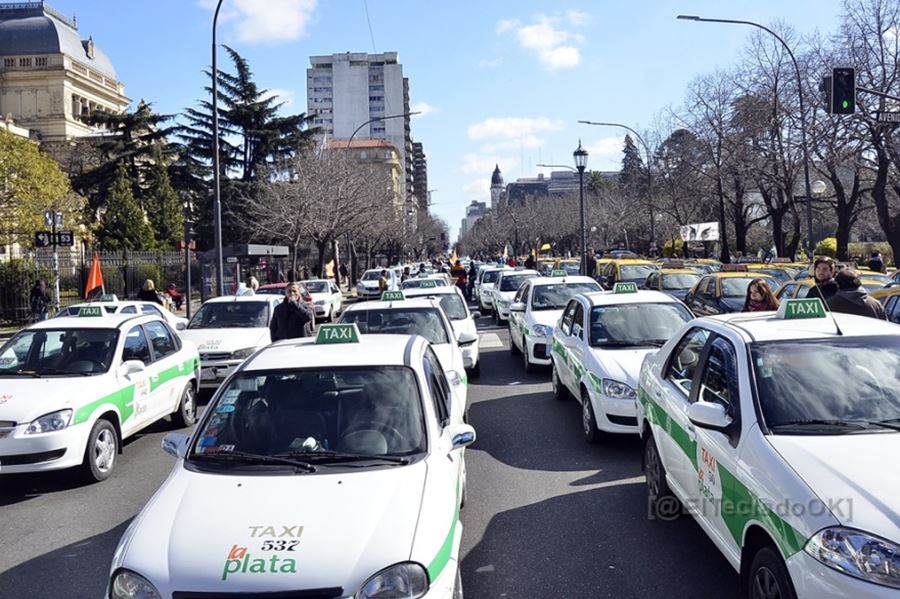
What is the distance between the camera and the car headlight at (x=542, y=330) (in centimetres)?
1269

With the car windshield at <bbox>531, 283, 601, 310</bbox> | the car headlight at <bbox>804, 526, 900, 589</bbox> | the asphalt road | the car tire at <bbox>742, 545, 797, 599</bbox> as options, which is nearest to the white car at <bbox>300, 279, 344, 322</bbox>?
the car windshield at <bbox>531, 283, 601, 310</bbox>

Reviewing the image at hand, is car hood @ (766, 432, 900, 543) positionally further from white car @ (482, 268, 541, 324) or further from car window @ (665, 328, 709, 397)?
white car @ (482, 268, 541, 324)

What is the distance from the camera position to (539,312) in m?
13.8

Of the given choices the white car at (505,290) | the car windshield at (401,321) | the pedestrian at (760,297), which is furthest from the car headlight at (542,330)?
the white car at (505,290)

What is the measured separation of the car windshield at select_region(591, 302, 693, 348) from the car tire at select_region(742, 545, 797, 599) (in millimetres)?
5012

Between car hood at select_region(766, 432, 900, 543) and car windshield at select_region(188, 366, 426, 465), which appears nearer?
car hood at select_region(766, 432, 900, 543)

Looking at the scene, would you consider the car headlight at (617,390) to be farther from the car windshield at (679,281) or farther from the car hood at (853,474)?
the car windshield at (679,281)

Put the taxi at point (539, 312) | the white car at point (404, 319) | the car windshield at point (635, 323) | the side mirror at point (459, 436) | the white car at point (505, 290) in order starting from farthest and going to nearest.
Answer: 1. the white car at point (505, 290)
2. the taxi at point (539, 312)
3. the white car at point (404, 319)
4. the car windshield at point (635, 323)
5. the side mirror at point (459, 436)

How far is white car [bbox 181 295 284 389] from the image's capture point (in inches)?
471

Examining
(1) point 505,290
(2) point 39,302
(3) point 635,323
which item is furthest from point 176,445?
(2) point 39,302

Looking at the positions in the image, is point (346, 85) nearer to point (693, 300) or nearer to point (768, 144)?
point (768, 144)

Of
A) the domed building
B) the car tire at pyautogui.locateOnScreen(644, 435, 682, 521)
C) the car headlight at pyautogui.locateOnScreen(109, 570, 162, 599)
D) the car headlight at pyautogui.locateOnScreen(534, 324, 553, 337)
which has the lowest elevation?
the car tire at pyautogui.locateOnScreen(644, 435, 682, 521)

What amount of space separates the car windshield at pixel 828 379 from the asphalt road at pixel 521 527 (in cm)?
125

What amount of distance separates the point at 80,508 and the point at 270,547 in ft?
13.7
